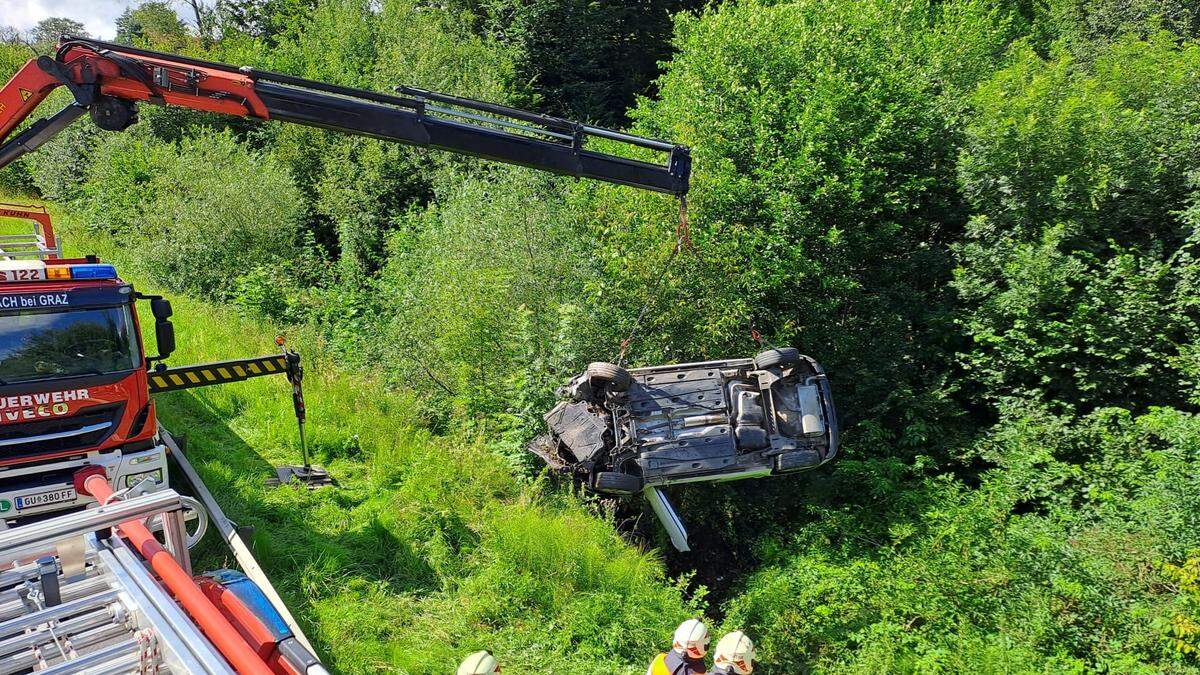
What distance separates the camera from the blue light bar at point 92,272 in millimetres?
6191

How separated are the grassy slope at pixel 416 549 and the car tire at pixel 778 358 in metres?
2.50

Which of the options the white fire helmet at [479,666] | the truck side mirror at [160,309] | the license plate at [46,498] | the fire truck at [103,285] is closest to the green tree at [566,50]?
the fire truck at [103,285]

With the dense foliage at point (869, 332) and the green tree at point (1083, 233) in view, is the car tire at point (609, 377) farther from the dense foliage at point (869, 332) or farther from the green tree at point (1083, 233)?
the green tree at point (1083, 233)

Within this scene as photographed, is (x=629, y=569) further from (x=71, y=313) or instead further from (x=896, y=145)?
(x=896, y=145)

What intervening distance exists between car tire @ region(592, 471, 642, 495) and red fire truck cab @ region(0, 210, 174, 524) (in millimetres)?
4079

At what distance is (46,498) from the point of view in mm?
5828

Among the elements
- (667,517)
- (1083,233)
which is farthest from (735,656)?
(1083,233)

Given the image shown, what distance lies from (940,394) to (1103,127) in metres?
4.79

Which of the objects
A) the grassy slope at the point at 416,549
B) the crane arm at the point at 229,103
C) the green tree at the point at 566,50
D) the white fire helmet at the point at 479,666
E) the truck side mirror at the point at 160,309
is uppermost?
the green tree at the point at 566,50

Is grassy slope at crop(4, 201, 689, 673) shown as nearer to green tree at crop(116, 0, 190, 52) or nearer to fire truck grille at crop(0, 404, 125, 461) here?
fire truck grille at crop(0, 404, 125, 461)

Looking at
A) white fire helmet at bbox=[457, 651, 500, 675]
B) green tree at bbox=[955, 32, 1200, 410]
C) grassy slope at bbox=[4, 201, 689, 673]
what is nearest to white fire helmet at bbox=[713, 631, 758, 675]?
white fire helmet at bbox=[457, 651, 500, 675]

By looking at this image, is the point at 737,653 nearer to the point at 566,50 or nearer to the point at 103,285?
the point at 103,285

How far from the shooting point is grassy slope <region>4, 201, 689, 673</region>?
6293mm

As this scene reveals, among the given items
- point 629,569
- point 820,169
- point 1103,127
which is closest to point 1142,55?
point 1103,127
